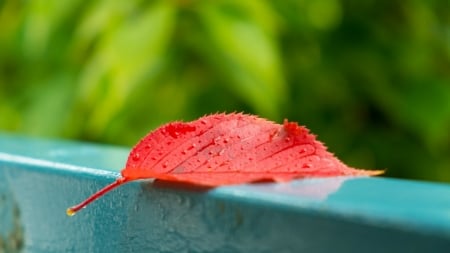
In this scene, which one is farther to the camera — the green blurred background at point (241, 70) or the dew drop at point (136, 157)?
the green blurred background at point (241, 70)

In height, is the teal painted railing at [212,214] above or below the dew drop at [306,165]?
below

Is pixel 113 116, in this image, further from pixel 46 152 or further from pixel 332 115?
pixel 46 152

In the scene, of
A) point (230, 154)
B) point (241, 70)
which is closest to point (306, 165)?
point (230, 154)

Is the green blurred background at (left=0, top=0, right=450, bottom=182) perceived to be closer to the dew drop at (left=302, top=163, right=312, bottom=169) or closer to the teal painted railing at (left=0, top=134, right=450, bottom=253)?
the teal painted railing at (left=0, top=134, right=450, bottom=253)

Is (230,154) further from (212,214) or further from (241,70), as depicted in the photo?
(241,70)

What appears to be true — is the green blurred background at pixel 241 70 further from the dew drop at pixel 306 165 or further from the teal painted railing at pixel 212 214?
the dew drop at pixel 306 165

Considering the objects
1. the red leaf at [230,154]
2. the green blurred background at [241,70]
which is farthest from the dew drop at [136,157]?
the green blurred background at [241,70]
